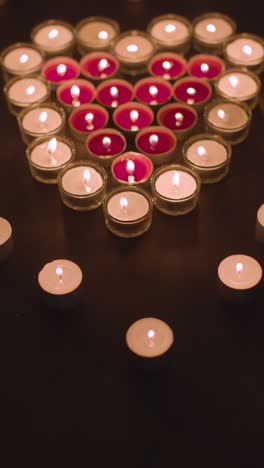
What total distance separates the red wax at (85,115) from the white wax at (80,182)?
0.18 metres

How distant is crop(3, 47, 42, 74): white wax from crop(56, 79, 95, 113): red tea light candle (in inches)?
5.3

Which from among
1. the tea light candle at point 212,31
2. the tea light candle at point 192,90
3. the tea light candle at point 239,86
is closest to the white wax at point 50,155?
the tea light candle at point 192,90

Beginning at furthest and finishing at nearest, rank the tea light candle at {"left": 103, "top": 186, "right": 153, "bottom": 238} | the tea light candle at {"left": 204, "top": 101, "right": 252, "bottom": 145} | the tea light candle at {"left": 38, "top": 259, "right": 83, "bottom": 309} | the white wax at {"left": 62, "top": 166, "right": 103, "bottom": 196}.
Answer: the tea light candle at {"left": 204, "top": 101, "right": 252, "bottom": 145} < the white wax at {"left": 62, "top": 166, "right": 103, "bottom": 196} < the tea light candle at {"left": 103, "top": 186, "right": 153, "bottom": 238} < the tea light candle at {"left": 38, "top": 259, "right": 83, "bottom": 309}

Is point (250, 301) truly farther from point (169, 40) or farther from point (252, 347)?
point (169, 40)

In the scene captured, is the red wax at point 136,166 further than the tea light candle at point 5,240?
Yes

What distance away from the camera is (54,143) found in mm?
1861

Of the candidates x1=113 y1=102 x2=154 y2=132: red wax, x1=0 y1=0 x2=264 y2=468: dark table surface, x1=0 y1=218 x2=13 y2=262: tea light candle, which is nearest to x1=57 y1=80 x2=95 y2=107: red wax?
x1=113 y1=102 x2=154 y2=132: red wax

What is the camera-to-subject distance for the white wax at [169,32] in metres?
2.17

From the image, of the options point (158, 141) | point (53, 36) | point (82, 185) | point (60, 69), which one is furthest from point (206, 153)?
point (53, 36)

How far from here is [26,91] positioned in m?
2.03

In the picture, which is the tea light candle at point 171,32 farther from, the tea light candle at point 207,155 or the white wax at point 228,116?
the tea light candle at point 207,155

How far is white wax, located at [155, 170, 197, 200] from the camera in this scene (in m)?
1.78

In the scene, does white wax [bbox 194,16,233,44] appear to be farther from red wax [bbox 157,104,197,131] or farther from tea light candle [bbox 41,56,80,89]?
tea light candle [bbox 41,56,80,89]

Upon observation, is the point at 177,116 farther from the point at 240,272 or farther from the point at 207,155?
the point at 240,272
